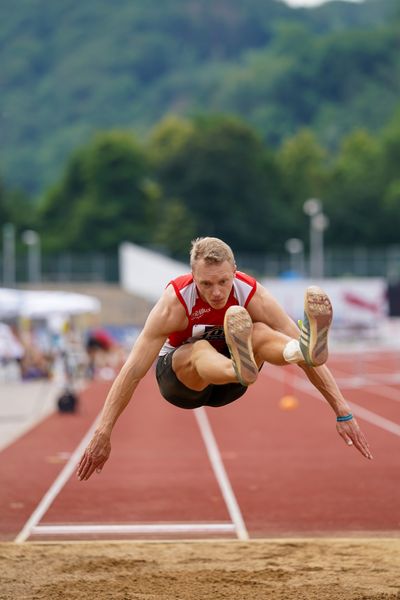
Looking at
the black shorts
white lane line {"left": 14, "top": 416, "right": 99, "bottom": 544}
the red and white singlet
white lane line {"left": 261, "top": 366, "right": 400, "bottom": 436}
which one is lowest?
white lane line {"left": 14, "top": 416, "right": 99, "bottom": 544}

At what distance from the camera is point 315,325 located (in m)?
6.24

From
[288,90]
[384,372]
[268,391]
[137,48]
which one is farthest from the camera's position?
[137,48]

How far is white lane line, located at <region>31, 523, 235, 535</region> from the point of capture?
9.52m

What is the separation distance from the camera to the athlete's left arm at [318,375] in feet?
22.5

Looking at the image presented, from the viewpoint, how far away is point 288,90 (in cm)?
12250

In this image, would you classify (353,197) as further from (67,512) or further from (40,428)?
(67,512)

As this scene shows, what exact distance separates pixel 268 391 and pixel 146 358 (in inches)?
762

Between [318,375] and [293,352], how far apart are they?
42 centimetres

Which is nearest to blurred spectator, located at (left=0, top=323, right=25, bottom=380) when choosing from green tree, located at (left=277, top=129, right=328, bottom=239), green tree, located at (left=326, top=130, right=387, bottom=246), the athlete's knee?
the athlete's knee

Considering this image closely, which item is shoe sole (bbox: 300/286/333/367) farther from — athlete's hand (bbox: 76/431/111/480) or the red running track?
the red running track

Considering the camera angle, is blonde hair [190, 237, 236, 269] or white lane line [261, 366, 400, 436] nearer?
blonde hair [190, 237, 236, 269]

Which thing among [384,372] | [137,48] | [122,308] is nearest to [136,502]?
[384,372]

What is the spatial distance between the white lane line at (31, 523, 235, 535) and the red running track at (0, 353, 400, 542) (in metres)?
0.01

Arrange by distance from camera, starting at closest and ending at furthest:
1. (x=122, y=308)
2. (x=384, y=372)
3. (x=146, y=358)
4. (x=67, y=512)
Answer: (x=146, y=358), (x=67, y=512), (x=384, y=372), (x=122, y=308)
